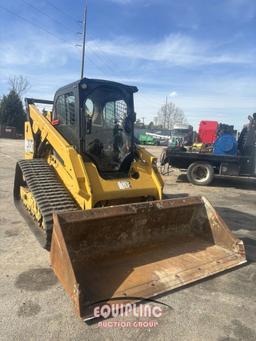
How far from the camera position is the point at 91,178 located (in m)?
4.84

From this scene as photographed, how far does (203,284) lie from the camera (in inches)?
162

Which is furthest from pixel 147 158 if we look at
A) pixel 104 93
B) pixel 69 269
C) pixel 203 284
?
pixel 69 269

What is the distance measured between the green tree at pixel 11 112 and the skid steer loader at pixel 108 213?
33667 millimetres

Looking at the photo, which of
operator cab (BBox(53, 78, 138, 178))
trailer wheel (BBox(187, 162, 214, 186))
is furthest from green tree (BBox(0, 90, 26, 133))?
operator cab (BBox(53, 78, 138, 178))

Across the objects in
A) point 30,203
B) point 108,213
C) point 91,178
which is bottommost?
point 30,203

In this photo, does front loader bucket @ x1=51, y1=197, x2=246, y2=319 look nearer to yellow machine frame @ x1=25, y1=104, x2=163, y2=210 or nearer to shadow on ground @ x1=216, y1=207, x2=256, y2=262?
yellow machine frame @ x1=25, y1=104, x2=163, y2=210

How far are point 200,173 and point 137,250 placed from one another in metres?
8.07

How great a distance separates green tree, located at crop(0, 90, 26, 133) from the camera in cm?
3806

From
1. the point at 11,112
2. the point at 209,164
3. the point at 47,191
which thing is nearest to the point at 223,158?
the point at 209,164

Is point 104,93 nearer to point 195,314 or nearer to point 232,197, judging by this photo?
point 195,314

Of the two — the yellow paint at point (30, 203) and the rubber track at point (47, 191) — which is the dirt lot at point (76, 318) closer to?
the yellow paint at point (30, 203)

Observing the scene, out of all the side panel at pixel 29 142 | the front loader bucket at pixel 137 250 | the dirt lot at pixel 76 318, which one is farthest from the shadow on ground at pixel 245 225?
the side panel at pixel 29 142

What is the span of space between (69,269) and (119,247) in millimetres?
1101

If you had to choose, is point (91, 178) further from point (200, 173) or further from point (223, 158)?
point (200, 173)
